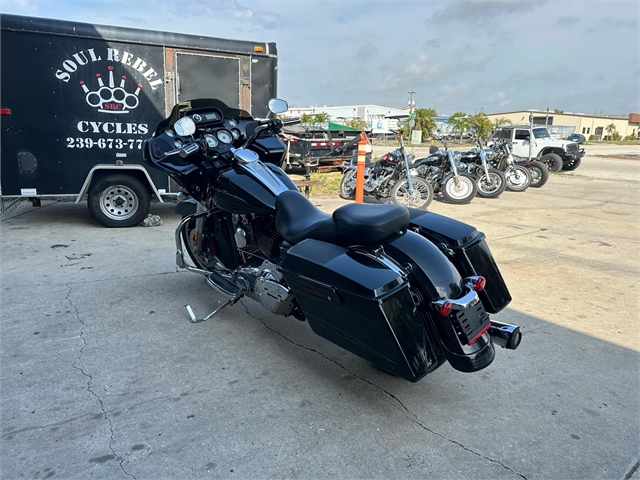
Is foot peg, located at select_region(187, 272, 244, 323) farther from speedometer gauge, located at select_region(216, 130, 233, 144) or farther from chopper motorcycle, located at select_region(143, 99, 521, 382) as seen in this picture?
speedometer gauge, located at select_region(216, 130, 233, 144)

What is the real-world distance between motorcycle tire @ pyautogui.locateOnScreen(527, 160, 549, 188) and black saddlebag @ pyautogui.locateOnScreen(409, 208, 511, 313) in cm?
1110

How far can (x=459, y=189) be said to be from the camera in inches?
385

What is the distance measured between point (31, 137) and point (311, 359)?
521cm

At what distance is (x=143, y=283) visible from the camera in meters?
4.48

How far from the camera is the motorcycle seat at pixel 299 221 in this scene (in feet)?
9.12

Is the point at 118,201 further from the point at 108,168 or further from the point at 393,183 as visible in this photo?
the point at 393,183

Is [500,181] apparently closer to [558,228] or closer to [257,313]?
[558,228]

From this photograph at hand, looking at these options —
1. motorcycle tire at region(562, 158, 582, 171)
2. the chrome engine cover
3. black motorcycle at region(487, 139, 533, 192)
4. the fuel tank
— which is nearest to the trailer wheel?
the fuel tank

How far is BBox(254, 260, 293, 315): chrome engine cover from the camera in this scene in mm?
2984

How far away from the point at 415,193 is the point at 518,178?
14.4ft

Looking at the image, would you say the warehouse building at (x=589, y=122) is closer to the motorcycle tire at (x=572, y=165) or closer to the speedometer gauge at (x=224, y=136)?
the motorcycle tire at (x=572, y=165)

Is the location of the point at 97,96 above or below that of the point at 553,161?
above

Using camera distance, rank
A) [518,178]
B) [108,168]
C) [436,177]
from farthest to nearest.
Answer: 1. [518,178]
2. [436,177]
3. [108,168]

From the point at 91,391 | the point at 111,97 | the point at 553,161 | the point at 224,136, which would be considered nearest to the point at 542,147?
the point at 553,161
